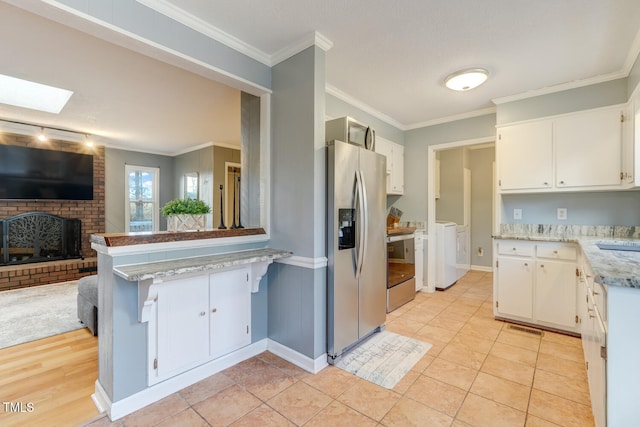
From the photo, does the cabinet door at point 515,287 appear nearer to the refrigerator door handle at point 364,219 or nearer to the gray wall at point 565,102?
the gray wall at point 565,102

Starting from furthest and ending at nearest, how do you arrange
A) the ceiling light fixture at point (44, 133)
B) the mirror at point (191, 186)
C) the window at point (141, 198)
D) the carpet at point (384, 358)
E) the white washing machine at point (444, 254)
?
the mirror at point (191, 186), the window at point (141, 198), the ceiling light fixture at point (44, 133), the white washing machine at point (444, 254), the carpet at point (384, 358)

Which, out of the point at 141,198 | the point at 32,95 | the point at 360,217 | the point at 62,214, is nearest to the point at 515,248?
the point at 360,217

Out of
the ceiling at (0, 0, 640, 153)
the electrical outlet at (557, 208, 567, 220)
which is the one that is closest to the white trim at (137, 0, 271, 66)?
the ceiling at (0, 0, 640, 153)

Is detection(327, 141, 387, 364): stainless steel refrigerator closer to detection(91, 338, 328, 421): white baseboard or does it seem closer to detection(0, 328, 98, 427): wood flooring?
detection(91, 338, 328, 421): white baseboard

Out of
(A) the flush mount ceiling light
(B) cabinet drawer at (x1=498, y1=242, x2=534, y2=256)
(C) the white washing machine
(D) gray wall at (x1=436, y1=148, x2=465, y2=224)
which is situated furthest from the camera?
(D) gray wall at (x1=436, y1=148, x2=465, y2=224)

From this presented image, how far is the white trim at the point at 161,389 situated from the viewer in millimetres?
1694

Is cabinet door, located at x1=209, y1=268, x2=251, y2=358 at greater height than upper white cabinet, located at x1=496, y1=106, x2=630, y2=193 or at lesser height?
lesser

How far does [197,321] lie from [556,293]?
332 cm

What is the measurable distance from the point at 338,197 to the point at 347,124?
705 mm

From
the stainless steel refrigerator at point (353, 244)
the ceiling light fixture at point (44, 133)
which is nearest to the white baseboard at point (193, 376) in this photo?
the stainless steel refrigerator at point (353, 244)

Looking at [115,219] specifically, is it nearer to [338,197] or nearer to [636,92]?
[338,197]

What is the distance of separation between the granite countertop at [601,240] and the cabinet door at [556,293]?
285 millimetres

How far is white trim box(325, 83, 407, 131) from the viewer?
10.2ft

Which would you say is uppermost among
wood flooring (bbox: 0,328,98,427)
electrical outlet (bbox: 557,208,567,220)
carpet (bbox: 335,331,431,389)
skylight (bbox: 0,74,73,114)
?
skylight (bbox: 0,74,73,114)
